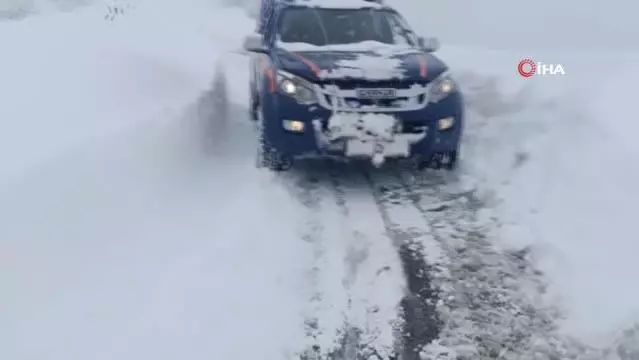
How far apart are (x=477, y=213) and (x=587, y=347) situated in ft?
7.22

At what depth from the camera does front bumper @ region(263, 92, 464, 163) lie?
262 inches

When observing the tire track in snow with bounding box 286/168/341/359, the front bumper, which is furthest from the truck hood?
the tire track in snow with bounding box 286/168/341/359

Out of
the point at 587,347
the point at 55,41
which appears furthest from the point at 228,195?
the point at 55,41

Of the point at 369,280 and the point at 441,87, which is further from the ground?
the point at 441,87

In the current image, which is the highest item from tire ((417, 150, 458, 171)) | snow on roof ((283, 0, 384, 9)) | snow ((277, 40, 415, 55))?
snow on roof ((283, 0, 384, 9))

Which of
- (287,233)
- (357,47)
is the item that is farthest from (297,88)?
(287,233)

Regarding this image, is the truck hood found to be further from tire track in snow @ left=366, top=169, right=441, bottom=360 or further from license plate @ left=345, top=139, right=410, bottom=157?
tire track in snow @ left=366, top=169, right=441, bottom=360

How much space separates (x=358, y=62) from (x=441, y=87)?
813 mm

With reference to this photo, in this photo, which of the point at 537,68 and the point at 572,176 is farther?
the point at 537,68

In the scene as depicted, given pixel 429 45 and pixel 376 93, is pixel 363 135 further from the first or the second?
pixel 429 45

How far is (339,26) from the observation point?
26.7 ft

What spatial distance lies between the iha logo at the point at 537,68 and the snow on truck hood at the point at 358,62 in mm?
3402

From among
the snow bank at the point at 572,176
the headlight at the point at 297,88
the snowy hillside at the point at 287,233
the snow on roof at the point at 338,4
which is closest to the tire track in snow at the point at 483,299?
the snowy hillside at the point at 287,233

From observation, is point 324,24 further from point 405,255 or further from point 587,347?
point 587,347
